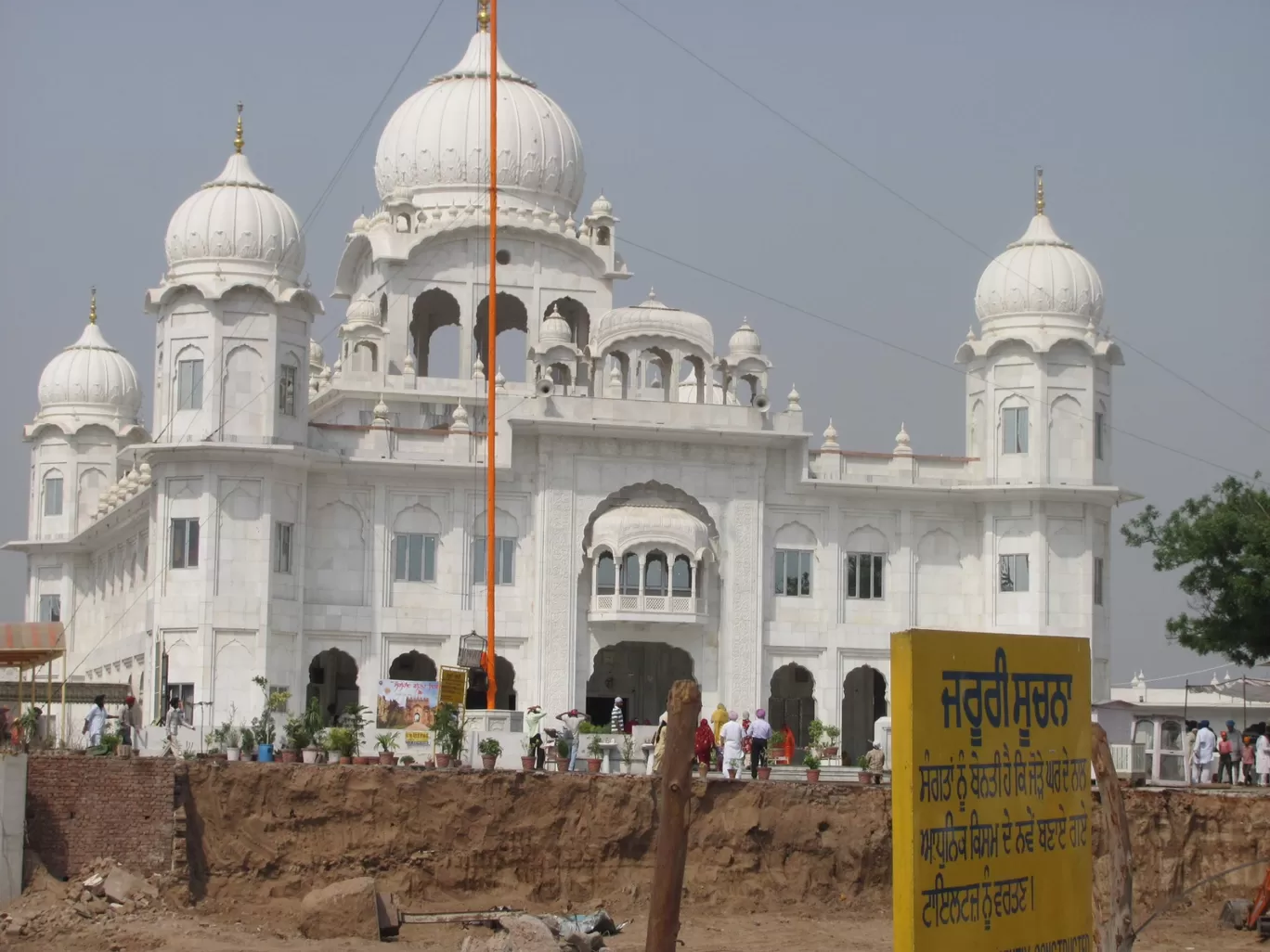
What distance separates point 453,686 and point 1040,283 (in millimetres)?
18912

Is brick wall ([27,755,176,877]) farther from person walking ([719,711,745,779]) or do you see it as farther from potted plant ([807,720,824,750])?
potted plant ([807,720,824,750])

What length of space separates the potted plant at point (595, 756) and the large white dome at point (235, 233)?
14226 mm

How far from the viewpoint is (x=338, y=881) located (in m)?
31.4

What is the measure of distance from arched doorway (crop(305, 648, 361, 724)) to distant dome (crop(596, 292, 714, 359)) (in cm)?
894

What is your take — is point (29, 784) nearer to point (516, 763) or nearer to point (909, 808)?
point (516, 763)

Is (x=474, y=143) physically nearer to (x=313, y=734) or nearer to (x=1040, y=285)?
(x=1040, y=285)

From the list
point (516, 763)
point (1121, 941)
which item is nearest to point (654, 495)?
point (516, 763)

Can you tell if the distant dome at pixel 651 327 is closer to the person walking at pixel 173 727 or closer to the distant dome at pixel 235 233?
the distant dome at pixel 235 233

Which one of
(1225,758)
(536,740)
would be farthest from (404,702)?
(1225,758)

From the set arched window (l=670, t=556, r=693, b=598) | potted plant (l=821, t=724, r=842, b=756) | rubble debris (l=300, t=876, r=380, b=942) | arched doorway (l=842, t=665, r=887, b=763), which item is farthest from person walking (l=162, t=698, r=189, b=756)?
arched doorway (l=842, t=665, r=887, b=763)

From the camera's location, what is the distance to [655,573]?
46.2 metres

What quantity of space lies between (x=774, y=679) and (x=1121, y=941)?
33583 mm

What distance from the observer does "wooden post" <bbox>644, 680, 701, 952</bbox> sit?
54.1 feet

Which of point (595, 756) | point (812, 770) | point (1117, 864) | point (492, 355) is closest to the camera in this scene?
point (1117, 864)
